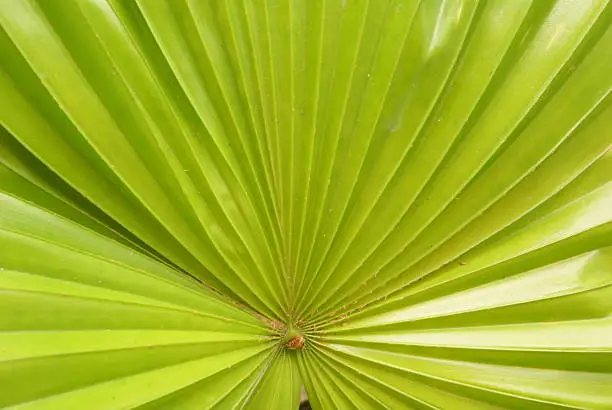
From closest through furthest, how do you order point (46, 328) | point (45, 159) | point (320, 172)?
1. point (46, 328)
2. point (45, 159)
3. point (320, 172)

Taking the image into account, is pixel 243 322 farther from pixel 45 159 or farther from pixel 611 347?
pixel 611 347

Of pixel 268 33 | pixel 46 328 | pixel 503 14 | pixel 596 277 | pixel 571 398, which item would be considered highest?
pixel 503 14

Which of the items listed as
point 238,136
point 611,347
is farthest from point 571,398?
point 238,136

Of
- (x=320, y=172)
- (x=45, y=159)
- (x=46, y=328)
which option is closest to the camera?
(x=46, y=328)

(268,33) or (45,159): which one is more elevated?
(268,33)

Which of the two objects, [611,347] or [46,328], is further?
[611,347]

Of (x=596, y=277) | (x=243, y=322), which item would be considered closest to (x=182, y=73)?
(x=243, y=322)

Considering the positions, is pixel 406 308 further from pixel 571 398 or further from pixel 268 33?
pixel 268 33
